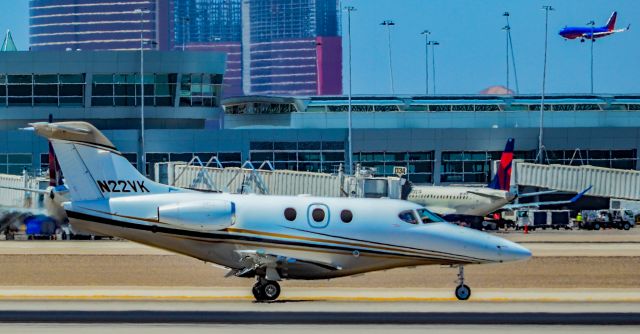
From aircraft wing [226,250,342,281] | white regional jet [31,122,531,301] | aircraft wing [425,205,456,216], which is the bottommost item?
aircraft wing [425,205,456,216]

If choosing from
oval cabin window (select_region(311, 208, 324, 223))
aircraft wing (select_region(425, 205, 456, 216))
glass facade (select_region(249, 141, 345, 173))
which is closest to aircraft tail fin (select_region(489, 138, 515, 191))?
aircraft wing (select_region(425, 205, 456, 216))

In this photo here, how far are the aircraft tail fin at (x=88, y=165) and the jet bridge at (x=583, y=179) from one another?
83429 millimetres

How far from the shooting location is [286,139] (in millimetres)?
141375

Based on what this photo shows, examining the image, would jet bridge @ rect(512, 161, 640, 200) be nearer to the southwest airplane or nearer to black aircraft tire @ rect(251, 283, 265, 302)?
the southwest airplane

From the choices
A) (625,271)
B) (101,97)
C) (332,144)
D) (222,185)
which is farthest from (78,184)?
(332,144)

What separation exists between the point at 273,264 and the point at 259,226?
129 centimetres

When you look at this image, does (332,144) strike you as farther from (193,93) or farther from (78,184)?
(78,184)

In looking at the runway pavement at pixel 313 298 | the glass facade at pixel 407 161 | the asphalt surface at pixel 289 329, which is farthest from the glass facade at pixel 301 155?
the asphalt surface at pixel 289 329

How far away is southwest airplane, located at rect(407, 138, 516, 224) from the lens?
380 feet

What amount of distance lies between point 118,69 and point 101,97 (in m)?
2.94

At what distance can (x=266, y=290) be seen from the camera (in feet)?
151

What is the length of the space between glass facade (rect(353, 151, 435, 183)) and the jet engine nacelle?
9828 cm

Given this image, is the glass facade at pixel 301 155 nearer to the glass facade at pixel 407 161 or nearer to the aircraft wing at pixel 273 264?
the glass facade at pixel 407 161

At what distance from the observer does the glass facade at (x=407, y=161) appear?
145m
